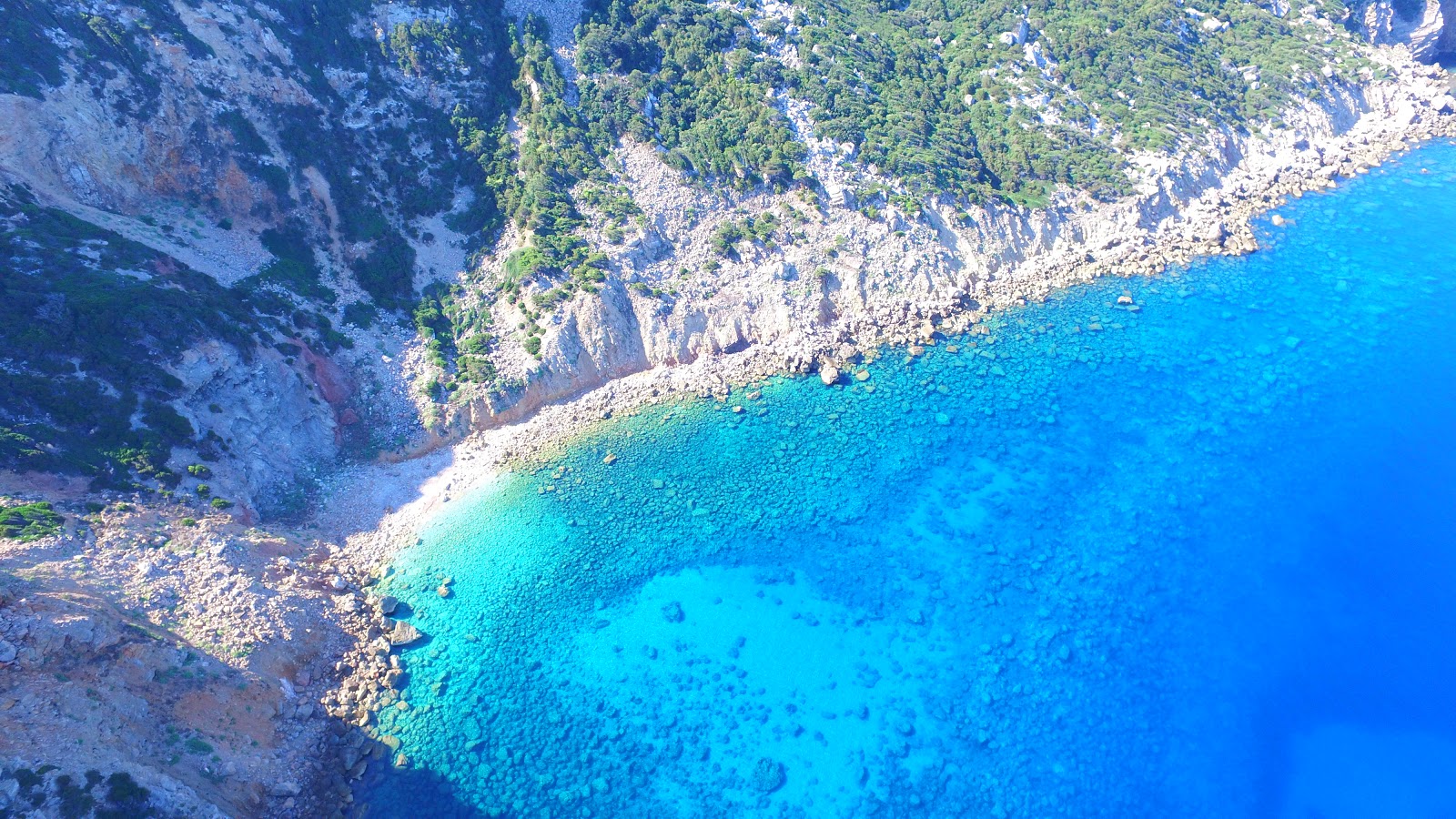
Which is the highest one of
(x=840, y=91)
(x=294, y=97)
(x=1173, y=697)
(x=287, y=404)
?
(x=294, y=97)

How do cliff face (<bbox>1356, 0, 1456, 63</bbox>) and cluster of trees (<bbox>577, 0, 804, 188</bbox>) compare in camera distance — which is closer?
cluster of trees (<bbox>577, 0, 804, 188</bbox>)

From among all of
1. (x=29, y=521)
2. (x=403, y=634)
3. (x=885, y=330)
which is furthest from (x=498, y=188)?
(x=29, y=521)

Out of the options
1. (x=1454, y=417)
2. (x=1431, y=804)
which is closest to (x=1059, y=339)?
(x=1454, y=417)

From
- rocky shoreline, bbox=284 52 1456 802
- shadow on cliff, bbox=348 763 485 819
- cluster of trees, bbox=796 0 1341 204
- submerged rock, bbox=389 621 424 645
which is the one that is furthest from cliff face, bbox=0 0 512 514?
cluster of trees, bbox=796 0 1341 204

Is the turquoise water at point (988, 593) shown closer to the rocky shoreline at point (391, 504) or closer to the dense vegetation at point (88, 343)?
the rocky shoreline at point (391, 504)

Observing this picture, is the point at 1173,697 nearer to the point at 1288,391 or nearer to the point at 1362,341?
the point at 1288,391

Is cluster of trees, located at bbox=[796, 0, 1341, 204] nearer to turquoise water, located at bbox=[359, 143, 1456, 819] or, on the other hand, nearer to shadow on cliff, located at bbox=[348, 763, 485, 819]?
turquoise water, located at bbox=[359, 143, 1456, 819]

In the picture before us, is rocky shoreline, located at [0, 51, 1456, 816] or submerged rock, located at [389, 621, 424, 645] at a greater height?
rocky shoreline, located at [0, 51, 1456, 816]
